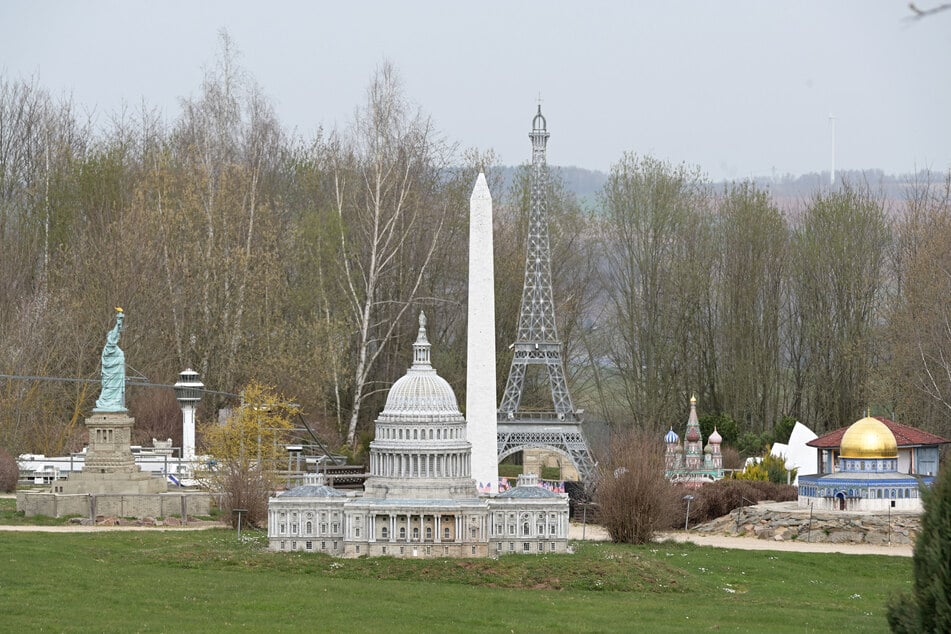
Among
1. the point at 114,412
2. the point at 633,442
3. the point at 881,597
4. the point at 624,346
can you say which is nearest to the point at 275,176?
the point at 624,346

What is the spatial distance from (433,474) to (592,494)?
16.2m

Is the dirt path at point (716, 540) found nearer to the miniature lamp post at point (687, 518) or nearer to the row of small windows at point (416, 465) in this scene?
the miniature lamp post at point (687, 518)

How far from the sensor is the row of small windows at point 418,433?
45.1 m

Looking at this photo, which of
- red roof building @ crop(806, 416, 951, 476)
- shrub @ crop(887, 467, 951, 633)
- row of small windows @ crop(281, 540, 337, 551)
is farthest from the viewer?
red roof building @ crop(806, 416, 951, 476)

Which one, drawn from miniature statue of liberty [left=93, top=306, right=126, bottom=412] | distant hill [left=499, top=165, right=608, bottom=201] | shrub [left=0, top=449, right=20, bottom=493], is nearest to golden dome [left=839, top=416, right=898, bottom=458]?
miniature statue of liberty [left=93, top=306, right=126, bottom=412]

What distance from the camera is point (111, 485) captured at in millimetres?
54250

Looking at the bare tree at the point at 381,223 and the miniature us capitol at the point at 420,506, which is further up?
the bare tree at the point at 381,223

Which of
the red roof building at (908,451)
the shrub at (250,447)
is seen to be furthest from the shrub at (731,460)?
the shrub at (250,447)

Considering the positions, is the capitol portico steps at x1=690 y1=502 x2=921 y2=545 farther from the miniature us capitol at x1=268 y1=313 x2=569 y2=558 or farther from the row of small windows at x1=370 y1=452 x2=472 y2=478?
the row of small windows at x1=370 y1=452 x2=472 y2=478

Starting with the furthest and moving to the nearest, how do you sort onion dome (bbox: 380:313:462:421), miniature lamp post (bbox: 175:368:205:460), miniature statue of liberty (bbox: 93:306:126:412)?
1. miniature lamp post (bbox: 175:368:205:460)
2. miniature statue of liberty (bbox: 93:306:126:412)
3. onion dome (bbox: 380:313:462:421)

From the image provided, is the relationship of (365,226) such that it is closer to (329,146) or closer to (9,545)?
(329,146)

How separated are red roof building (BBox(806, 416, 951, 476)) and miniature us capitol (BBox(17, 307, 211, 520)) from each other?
23.6 meters

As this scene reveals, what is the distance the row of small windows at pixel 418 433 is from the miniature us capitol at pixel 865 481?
16464mm

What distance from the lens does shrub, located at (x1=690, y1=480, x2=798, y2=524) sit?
58.2m
